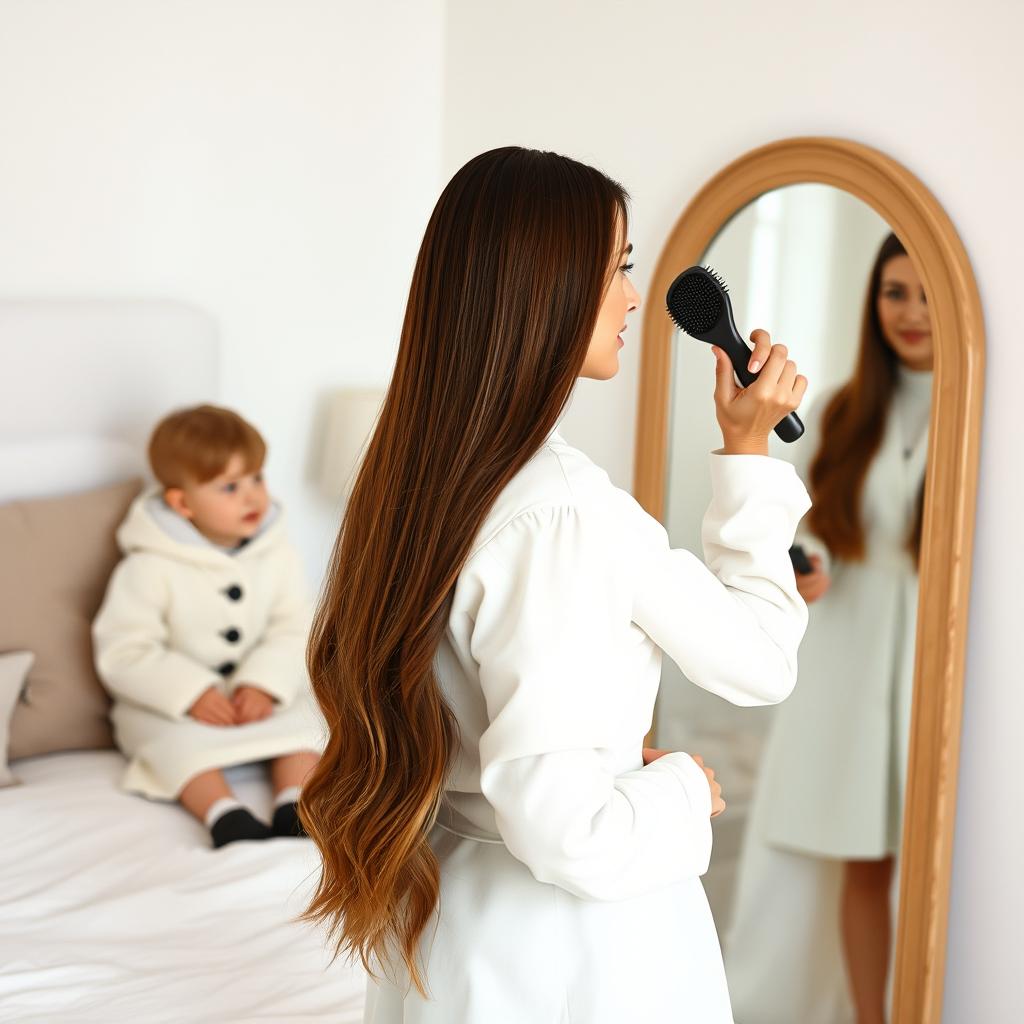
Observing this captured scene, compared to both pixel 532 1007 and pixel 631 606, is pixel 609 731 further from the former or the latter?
pixel 532 1007

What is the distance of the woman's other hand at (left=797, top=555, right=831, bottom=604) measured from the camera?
6.41 feet

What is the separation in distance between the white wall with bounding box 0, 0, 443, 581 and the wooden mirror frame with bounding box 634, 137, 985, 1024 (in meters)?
1.35

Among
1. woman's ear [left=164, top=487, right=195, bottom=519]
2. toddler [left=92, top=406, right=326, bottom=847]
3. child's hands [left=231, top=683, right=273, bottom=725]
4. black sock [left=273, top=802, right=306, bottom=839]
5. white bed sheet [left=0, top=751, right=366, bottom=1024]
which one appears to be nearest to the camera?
white bed sheet [left=0, top=751, right=366, bottom=1024]

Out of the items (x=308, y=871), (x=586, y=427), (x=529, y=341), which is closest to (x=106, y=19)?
(x=586, y=427)

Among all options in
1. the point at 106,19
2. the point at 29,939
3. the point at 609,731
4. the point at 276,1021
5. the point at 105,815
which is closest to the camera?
the point at 609,731

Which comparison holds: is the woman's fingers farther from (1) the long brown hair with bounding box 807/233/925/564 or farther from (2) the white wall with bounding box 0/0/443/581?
(2) the white wall with bounding box 0/0/443/581

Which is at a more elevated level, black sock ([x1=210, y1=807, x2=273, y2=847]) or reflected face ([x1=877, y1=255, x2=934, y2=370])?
reflected face ([x1=877, y1=255, x2=934, y2=370])

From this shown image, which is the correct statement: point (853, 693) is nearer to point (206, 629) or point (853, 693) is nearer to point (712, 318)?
point (712, 318)

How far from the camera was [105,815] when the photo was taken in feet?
6.72

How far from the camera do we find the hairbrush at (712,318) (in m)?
1.13

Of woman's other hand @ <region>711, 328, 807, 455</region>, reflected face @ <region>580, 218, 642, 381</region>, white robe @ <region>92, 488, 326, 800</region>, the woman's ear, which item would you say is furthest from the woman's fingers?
the woman's ear

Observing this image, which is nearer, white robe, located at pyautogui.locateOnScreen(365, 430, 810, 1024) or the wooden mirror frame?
white robe, located at pyautogui.locateOnScreen(365, 430, 810, 1024)

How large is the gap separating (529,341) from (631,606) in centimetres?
24

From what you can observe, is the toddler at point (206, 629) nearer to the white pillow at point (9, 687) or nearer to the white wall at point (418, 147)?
the white pillow at point (9, 687)
